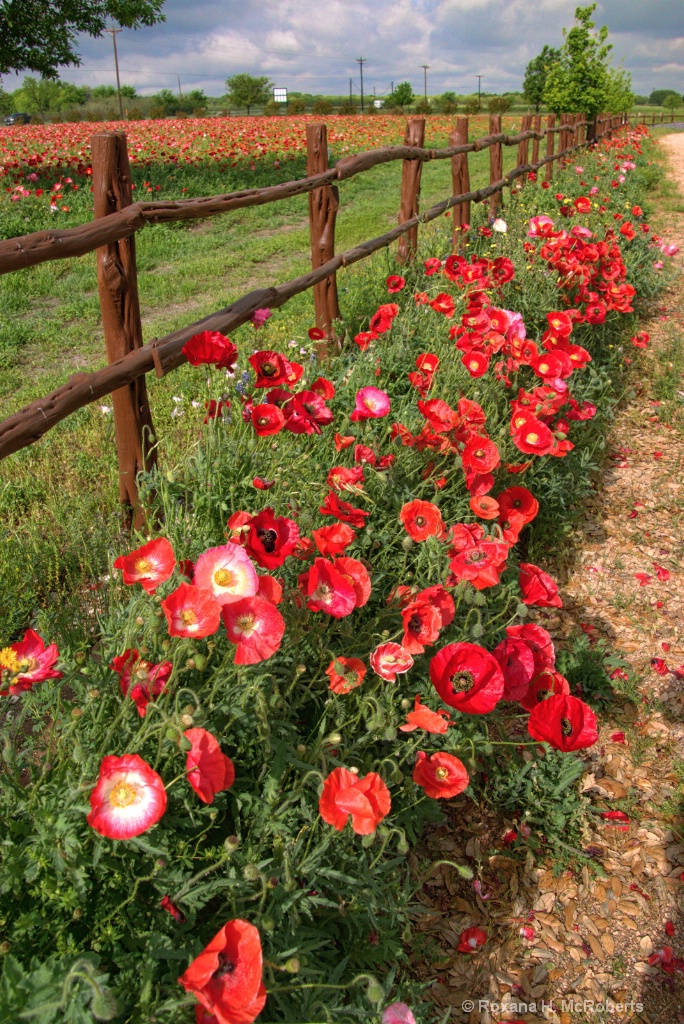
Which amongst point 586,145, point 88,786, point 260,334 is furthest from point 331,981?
point 586,145

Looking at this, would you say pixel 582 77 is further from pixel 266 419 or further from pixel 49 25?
pixel 266 419

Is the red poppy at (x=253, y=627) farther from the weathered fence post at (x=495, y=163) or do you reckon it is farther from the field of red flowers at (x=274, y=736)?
the weathered fence post at (x=495, y=163)

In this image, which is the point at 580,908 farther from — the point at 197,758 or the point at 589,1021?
the point at 197,758

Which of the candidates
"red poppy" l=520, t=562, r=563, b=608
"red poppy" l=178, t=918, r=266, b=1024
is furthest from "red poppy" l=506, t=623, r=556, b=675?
"red poppy" l=178, t=918, r=266, b=1024

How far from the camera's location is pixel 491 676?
4.82 feet

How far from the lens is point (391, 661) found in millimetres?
1668

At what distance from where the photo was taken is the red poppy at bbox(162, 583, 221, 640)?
50.0 inches

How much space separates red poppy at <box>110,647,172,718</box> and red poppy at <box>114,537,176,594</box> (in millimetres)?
149

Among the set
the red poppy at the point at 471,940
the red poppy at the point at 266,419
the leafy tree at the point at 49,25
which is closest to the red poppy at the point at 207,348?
the red poppy at the point at 266,419

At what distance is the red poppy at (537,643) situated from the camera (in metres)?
1.65

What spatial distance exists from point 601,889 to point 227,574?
1.48 meters

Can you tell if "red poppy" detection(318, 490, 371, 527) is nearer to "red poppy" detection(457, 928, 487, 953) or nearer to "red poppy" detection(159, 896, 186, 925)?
"red poppy" detection(159, 896, 186, 925)

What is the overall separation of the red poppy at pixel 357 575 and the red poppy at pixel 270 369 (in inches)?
24.6

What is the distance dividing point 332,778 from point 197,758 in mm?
315
